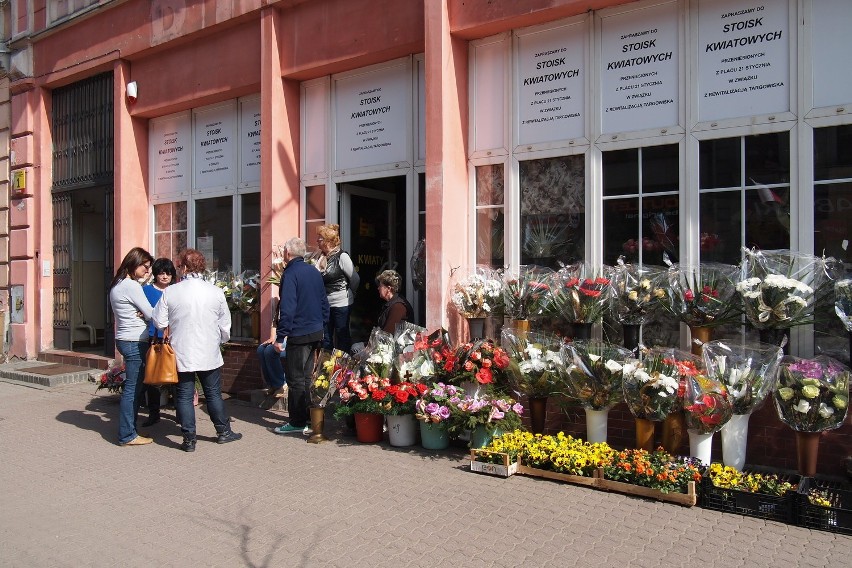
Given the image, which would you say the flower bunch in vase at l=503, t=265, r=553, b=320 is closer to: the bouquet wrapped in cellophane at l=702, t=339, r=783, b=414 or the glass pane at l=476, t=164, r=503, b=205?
the glass pane at l=476, t=164, r=503, b=205

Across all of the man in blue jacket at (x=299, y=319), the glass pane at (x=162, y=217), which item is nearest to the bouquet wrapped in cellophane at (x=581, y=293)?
the man in blue jacket at (x=299, y=319)

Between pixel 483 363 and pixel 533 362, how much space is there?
516mm

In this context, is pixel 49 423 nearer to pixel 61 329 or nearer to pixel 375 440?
pixel 375 440

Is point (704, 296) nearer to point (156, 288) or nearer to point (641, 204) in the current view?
point (641, 204)

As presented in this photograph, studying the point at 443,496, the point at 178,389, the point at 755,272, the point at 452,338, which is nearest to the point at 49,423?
the point at 178,389

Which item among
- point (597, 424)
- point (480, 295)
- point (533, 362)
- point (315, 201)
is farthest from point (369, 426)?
point (315, 201)

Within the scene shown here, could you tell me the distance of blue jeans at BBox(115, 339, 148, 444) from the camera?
7.09 metres

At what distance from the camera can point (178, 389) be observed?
686 cm

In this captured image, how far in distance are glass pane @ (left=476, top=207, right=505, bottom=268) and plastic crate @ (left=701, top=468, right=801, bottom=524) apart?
11.3ft

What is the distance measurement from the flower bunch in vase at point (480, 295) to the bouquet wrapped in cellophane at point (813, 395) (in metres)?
2.77

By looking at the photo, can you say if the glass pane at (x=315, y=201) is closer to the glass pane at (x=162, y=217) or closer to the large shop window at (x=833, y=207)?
the glass pane at (x=162, y=217)

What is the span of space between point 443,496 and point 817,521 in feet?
8.44

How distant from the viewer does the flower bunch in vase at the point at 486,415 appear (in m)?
6.10

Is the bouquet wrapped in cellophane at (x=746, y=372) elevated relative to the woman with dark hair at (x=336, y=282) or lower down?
lower down
